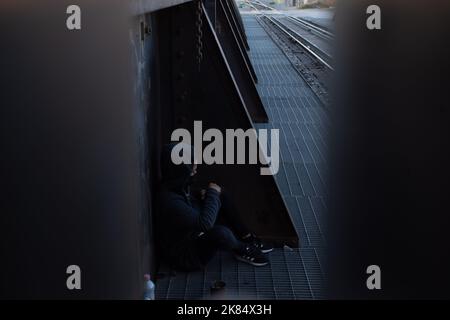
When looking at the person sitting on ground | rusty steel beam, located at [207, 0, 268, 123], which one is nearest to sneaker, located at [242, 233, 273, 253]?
the person sitting on ground

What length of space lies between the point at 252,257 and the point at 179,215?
75cm

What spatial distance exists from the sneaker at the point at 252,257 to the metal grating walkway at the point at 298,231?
0.14 feet

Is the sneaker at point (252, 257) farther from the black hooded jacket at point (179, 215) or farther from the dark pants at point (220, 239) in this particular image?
the black hooded jacket at point (179, 215)

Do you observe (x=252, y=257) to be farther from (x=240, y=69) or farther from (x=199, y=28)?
(x=240, y=69)

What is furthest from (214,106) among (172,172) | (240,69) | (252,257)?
(240,69)

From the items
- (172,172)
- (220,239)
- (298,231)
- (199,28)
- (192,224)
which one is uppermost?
(199,28)

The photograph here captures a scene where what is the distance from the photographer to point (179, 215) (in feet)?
13.5

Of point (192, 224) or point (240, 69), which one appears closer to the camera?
point (192, 224)

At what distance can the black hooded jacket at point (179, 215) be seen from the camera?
13.5 ft

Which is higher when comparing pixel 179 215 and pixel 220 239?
pixel 179 215

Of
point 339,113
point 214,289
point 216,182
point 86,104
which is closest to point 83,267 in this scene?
point 86,104

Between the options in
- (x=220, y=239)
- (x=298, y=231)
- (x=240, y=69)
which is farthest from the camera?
(x=240, y=69)
